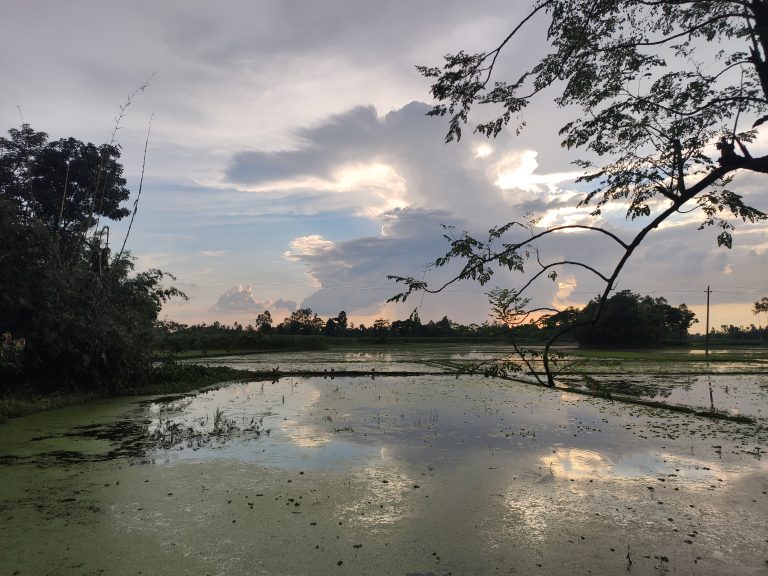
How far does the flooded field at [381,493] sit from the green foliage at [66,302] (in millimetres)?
2591

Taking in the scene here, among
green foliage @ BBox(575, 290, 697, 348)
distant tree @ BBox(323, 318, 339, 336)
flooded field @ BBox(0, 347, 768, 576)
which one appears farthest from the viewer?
distant tree @ BBox(323, 318, 339, 336)

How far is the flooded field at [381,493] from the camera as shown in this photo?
450 centimetres

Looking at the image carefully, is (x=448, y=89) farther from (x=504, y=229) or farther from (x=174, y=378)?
(x=174, y=378)

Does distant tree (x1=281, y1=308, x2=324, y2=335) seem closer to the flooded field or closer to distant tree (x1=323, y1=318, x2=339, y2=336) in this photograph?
distant tree (x1=323, y1=318, x2=339, y2=336)

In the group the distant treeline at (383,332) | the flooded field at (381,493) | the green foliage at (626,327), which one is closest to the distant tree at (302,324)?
the distant treeline at (383,332)

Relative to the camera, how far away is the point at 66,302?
14266mm

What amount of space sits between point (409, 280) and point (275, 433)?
311 inches

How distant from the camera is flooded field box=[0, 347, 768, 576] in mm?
4496

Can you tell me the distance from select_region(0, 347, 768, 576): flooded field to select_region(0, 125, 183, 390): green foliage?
8.50 ft

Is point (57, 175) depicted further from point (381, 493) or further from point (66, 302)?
point (381, 493)

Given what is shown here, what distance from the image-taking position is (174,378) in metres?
19.3

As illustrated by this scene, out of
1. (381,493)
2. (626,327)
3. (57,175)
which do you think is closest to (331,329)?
(626,327)

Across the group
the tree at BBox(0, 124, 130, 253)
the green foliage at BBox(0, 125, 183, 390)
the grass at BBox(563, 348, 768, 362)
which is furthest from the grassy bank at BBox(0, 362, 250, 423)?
the grass at BBox(563, 348, 768, 362)

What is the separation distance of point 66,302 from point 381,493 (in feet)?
40.2
